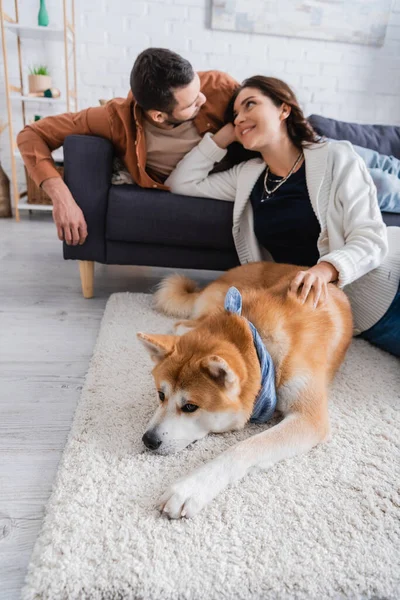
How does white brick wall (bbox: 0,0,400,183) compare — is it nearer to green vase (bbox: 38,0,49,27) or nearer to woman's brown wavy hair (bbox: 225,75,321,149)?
green vase (bbox: 38,0,49,27)

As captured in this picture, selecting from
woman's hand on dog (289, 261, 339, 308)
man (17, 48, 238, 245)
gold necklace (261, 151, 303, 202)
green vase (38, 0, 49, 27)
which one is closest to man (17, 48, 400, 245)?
man (17, 48, 238, 245)

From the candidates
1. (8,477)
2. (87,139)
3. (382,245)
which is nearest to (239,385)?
(8,477)

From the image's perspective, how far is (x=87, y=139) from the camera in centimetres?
165

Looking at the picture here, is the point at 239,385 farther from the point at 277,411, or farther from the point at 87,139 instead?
the point at 87,139

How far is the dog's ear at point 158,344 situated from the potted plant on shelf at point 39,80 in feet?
9.49

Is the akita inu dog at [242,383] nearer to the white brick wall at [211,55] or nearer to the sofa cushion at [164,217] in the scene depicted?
the sofa cushion at [164,217]

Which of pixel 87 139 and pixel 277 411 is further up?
pixel 87 139

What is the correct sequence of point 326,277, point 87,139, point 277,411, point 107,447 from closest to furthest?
point 107,447 < point 277,411 < point 326,277 < point 87,139

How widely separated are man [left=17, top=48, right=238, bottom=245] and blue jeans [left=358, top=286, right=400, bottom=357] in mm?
1001

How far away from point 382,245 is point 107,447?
41.0 inches

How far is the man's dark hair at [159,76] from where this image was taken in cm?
141

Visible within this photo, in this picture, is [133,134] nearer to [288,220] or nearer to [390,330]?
[288,220]

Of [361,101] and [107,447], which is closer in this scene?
[107,447]

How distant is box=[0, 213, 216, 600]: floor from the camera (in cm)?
80
